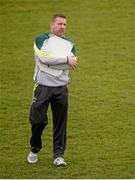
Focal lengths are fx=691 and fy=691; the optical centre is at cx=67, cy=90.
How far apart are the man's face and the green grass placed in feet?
5.99

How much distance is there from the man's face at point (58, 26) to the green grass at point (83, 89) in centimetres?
183

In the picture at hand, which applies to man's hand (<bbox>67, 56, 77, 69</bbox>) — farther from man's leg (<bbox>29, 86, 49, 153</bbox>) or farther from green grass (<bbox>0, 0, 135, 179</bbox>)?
green grass (<bbox>0, 0, 135, 179</bbox>)

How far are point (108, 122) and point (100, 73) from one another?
3611 millimetres

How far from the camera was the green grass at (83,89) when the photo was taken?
9.59m

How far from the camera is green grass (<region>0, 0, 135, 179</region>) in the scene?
31.4 ft

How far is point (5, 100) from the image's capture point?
1332 centimetres

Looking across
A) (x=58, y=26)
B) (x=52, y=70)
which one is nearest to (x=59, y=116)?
(x=52, y=70)

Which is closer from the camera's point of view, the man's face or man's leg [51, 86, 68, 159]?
the man's face

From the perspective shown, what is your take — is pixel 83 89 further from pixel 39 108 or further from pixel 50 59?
pixel 50 59

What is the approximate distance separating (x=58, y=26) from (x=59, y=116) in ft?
3.95

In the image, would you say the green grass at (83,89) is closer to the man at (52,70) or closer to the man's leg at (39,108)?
the man's leg at (39,108)

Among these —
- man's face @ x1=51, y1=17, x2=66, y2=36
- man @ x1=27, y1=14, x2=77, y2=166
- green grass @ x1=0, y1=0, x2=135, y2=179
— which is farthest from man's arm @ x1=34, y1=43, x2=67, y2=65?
green grass @ x1=0, y1=0, x2=135, y2=179

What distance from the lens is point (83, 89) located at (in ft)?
46.4

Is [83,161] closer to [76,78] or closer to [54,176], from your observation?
[54,176]
